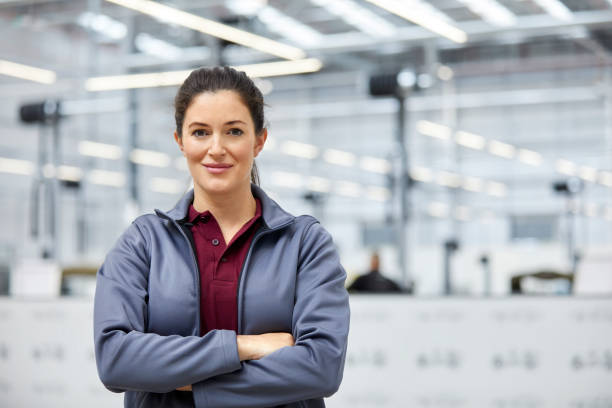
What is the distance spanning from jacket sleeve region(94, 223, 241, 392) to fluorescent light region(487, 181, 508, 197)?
16318 millimetres

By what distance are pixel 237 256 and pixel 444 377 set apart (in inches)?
108

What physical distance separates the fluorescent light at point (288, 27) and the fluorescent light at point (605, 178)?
7.25 metres

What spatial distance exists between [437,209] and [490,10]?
9.69 meters

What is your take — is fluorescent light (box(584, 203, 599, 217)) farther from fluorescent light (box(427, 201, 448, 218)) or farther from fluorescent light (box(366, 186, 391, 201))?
fluorescent light (box(366, 186, 391, 201))

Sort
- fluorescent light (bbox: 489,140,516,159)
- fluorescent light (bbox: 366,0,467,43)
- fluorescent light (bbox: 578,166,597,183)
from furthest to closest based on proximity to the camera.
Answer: fluorescent light (bbox: 489,140,516,159) < fluorescent light (bbox: 578,166,597,183) < fluorescent light (bbox: 366,0,467,43)

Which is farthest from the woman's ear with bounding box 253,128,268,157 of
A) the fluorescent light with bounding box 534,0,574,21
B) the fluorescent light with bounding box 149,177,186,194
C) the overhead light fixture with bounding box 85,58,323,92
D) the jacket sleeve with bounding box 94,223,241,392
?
the fluorescent light with bounding box 149,177,186,194

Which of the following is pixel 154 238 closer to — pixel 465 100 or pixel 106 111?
pixel 106 111

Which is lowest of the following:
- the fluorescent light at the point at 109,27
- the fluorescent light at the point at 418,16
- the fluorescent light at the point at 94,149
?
the fluorescent light at the point at 94,149

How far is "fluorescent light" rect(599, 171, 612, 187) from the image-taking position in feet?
50.1

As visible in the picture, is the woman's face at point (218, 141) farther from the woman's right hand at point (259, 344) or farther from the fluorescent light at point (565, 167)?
the fluorescent light at point (565, 167)

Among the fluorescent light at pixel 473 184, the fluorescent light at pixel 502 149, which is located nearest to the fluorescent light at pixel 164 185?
the fluorescent light at pixel 473 184

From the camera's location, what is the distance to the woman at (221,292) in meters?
1.30

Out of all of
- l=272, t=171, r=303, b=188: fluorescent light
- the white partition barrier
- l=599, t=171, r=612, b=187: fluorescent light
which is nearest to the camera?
the white partition barrier

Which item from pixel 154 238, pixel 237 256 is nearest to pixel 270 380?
pixel 237 256
